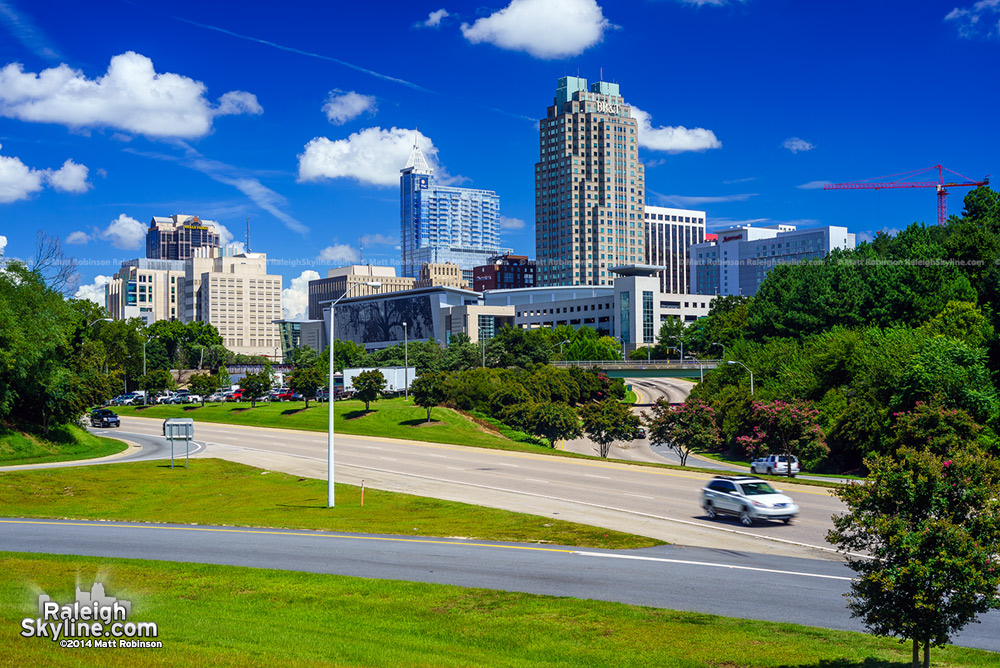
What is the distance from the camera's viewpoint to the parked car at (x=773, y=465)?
5922 cm

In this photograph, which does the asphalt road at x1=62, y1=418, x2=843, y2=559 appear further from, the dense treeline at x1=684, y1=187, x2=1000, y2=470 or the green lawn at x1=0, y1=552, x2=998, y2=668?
the dense treeline at x1=684, y1=187, x2=1000, y2=470

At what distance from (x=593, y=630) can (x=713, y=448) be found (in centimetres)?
6643

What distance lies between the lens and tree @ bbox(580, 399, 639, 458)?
67688 millimetres

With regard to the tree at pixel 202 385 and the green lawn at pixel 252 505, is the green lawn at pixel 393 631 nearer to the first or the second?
the green lawn at pixel 252 505

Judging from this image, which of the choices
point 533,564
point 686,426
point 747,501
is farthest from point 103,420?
point 533,564

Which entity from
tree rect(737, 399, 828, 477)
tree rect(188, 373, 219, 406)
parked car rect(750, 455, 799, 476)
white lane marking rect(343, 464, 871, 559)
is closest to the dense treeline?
tree rect(737, 399, 828, 477)

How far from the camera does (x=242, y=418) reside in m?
85.4

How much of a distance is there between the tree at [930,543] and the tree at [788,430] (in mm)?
→ 47005

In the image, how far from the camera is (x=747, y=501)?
95.7 ft

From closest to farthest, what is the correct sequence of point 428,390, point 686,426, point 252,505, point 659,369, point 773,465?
point 252,505 < point 773,465 < point 686,426 < point 428,390 < point 659,369

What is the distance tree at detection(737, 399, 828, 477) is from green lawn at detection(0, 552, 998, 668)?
43.9m

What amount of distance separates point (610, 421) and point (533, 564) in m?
47.2

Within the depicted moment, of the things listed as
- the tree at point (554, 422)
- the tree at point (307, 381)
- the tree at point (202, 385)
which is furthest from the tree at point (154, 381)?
the tree at point (554, 422)

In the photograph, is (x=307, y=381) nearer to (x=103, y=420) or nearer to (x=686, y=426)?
(x=103, y=420)
